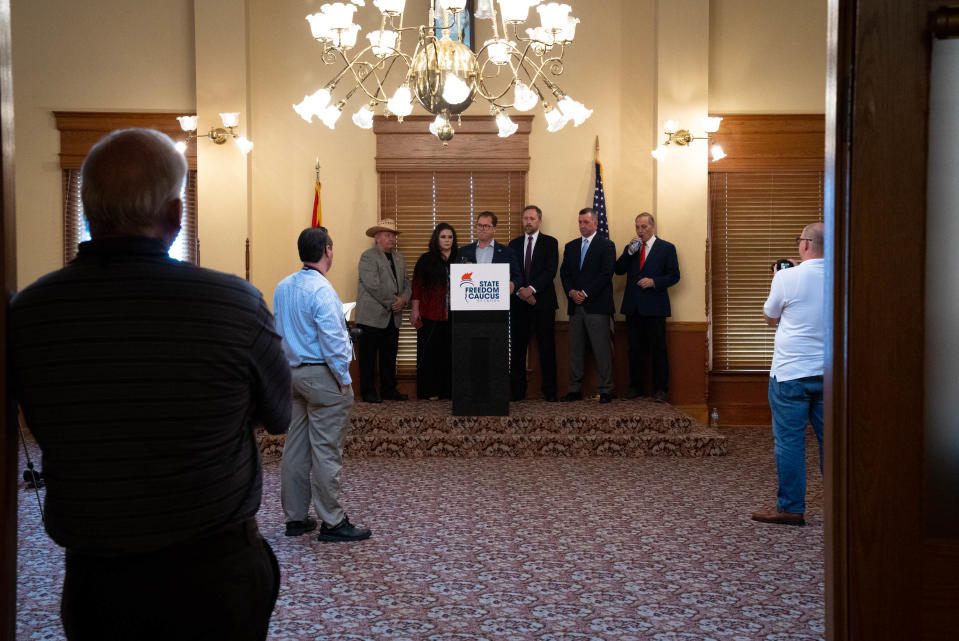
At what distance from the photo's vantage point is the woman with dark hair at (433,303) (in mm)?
8141

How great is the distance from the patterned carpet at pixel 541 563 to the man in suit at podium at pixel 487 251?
2344mm

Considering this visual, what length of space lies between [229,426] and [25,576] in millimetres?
3002

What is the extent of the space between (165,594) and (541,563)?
2.79m

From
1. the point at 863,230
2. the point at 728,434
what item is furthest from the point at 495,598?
the point at 728,434

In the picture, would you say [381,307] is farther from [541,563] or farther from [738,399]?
[541,563]

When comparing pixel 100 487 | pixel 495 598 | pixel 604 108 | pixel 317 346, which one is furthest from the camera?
pixel 604 108

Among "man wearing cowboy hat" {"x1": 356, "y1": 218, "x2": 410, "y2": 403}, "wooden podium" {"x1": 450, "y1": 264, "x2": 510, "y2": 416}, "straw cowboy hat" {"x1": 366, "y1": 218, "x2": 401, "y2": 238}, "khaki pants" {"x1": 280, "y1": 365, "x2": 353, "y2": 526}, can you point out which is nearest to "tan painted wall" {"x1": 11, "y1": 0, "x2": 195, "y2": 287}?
"straw cowboy hat" {"x1": 366, "y1": 218, "x2": 401, "y2": 238}

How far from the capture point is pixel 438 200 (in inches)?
345

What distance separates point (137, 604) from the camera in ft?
4.91

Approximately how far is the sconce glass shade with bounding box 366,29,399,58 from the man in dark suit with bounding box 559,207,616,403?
3.13 meters

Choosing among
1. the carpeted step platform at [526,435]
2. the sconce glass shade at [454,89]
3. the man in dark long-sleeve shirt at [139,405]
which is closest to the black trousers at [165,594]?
the man in dark long-sleeve shirt at [139,405]

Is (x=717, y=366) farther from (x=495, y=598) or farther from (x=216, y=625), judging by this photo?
(x=216, y=625)

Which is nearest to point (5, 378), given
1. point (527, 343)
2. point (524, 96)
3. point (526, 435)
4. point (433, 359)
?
point (524, 96)

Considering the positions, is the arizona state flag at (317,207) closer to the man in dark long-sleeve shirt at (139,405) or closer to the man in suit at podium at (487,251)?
the man in suit at podium at (487,251)
